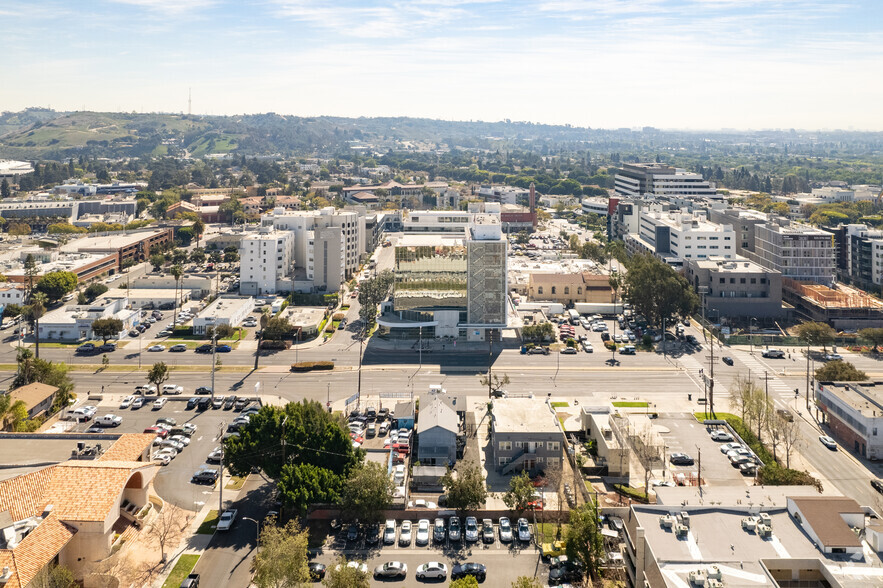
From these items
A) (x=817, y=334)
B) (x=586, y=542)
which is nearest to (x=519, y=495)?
(x=586, y=542)

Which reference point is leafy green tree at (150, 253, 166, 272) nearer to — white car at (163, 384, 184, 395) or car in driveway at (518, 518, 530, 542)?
white car at (163, 384, 184, 395)

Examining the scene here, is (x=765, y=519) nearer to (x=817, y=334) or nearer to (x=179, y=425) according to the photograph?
(x=179, y=425)

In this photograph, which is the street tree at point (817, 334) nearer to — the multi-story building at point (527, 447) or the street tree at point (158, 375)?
the multi-story building at point (527, 447)

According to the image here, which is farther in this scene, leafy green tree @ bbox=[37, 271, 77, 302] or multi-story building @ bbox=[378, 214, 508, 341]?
leafy green tree @ bbox=[37, 271, 77, 302]

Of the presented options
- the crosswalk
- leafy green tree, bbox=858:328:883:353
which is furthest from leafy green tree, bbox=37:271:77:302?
leafy green tree, bbox=858:328:883:353

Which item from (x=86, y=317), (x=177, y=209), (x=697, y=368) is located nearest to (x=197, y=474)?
(x=86, y=317)

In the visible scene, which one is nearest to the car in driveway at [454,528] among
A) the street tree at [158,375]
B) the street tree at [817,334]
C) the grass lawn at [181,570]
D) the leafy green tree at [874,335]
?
the grass lawn at [181,570]

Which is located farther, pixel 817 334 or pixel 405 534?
pixel 817 334
